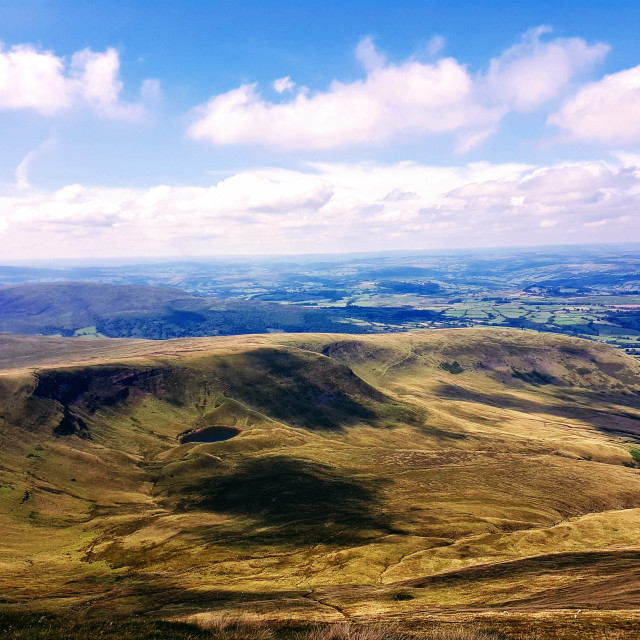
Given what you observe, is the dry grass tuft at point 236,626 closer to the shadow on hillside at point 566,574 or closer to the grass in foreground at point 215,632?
the grass in foreground at point 215,632

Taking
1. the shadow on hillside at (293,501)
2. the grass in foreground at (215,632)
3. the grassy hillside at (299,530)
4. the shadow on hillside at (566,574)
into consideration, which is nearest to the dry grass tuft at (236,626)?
the grass in foreground at (215,632)

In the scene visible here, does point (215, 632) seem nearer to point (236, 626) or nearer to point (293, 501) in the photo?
point (236, 626)

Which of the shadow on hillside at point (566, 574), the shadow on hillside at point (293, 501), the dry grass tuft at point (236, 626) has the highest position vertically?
the dry grass tuft at point (236, 626)

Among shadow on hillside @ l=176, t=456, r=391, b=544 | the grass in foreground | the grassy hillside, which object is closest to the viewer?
the grass in foreground

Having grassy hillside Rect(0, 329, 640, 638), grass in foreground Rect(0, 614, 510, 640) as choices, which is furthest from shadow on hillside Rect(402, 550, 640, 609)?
grass in foreground Rect(0, 614, 510, 640)

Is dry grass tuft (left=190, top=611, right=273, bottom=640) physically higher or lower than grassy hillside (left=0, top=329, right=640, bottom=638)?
higher

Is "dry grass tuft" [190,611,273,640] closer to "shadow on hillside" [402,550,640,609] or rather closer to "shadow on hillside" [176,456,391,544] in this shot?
"shadow on hillside" [402,550,640,609]

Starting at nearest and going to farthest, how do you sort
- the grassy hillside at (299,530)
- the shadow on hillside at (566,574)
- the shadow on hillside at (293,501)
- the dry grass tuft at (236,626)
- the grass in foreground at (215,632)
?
the grass in foreground at (215,632)
the dry grass tuft at (236,626)
the shadow on hillside at (566,574)
the grassy hillside at (299,530)
the shadow on hillside at (293,501)

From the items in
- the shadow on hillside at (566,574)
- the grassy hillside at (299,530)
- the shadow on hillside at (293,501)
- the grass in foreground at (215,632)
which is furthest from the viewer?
the shadow on hillside at (293,501)

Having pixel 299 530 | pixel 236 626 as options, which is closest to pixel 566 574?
pixel 236 626
